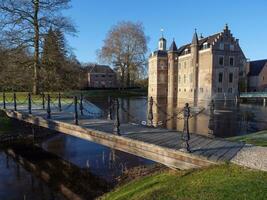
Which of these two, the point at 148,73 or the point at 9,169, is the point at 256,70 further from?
the point at 9,169

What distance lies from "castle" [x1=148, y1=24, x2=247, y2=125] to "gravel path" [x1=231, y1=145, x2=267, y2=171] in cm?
3185

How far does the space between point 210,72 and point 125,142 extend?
126ft

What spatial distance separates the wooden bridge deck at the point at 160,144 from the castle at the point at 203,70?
29328mm

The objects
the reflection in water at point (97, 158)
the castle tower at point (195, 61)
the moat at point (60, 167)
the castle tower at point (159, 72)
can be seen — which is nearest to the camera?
the moat at point (60, 167)

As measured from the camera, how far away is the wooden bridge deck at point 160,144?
6.42m

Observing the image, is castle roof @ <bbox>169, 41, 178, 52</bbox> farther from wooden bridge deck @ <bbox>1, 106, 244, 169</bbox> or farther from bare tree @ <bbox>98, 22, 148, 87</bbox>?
wooden bridge deck @ <bbox>1, 106, 244, 169</bbox>

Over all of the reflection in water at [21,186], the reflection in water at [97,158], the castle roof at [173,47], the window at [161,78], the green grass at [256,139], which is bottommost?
the reflection in water at [21,186]

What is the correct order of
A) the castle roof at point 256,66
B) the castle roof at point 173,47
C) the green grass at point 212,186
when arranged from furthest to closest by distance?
1. the castle roof at point 173,47
2. the castle roof at point 256,66
3. the green grass at point 212,186

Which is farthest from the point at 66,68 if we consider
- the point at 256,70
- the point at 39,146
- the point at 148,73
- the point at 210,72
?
the point at 256,70

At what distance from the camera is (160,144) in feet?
24.3

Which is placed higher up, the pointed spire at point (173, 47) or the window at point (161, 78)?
the pointed spire at point (173, 47)

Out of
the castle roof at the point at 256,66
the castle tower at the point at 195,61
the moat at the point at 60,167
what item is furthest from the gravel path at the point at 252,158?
the castle roof at the point at 256,66

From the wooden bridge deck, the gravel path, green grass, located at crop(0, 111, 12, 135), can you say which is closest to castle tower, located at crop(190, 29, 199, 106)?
green grass, located at crop(0, 111, 12, 135)

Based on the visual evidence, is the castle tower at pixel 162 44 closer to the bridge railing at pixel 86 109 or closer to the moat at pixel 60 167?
the bridge railing at pixel 86 109
